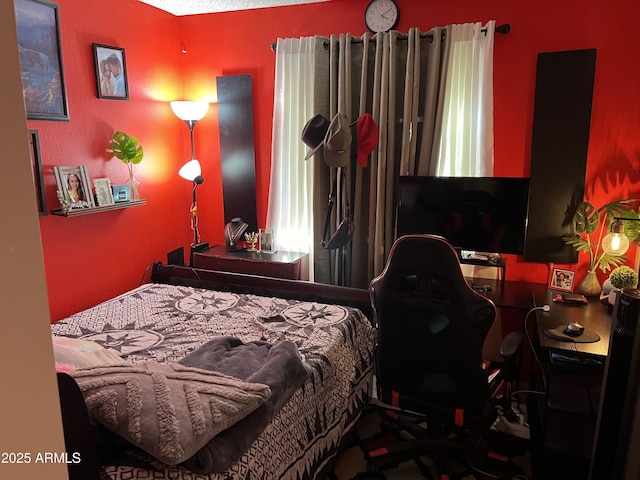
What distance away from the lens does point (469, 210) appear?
2.83 m

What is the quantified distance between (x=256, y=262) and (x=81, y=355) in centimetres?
165

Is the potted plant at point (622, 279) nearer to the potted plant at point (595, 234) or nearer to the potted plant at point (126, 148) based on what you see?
the potted plant at point (595, 234)

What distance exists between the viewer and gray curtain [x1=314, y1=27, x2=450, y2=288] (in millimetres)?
3033

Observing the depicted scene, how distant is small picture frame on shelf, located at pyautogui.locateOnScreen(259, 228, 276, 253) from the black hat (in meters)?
0.73

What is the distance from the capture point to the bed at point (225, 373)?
1414mm

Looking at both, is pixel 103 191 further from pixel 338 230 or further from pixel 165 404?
pixel 165 404

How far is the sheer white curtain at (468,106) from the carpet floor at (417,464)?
1603 mm

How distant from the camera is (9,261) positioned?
1.85ft

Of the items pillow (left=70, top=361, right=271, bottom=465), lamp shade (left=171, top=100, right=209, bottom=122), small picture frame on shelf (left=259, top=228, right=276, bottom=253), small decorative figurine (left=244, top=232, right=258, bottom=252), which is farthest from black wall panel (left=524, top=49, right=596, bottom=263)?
lamp shade (left=171, top=100, right=209, bottom=122)

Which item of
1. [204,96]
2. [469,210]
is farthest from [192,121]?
[469,210]

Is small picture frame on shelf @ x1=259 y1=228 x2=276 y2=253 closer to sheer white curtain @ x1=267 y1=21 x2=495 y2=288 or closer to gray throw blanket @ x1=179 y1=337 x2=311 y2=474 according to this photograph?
sheer white curtain @ x1=267 y1=21 x2=495 y2=288

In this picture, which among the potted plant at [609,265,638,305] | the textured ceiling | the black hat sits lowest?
the potted plant at [609,265,638,305]

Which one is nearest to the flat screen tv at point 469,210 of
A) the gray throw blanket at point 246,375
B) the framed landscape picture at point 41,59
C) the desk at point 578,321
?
the desk at point 578,321

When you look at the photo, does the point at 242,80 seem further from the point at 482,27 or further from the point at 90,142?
the point at 482,27
